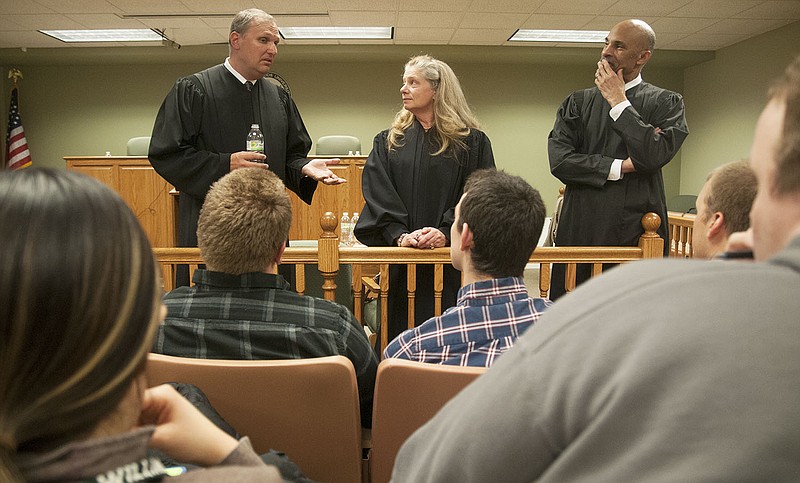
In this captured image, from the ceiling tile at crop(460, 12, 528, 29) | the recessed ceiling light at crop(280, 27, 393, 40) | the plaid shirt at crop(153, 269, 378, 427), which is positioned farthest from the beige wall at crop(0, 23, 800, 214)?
the plaid shirt at crop(153, 269, 378, 427)

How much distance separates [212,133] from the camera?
9.44 ft

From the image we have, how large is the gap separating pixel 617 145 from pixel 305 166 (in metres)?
1.46

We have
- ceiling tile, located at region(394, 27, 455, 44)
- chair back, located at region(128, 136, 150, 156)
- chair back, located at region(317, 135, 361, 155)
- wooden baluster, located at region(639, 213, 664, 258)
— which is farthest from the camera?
chair back, located at region(317, 135, 361, 155)

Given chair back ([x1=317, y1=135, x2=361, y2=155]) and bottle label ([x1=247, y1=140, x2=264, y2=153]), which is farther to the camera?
chair back ([x1=317, y1=135, x2=361, y2=155])

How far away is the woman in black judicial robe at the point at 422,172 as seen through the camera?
8.86 feet

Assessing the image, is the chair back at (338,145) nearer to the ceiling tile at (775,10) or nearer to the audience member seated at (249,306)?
the ceiling tile at (775,10)

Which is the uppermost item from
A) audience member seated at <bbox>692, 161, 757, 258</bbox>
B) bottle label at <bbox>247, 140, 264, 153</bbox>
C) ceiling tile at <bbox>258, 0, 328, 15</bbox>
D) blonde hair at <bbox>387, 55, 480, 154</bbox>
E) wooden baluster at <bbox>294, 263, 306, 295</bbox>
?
ceiling tile at <bbox>258, 0, 328, 15</bbox>

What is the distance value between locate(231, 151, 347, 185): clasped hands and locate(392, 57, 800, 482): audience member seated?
212 centimetres

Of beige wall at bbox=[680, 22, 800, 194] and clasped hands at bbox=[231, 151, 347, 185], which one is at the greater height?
beige wall at bbox=[680, 22, 800, 194]

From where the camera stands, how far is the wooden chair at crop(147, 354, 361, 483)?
4.10 ft

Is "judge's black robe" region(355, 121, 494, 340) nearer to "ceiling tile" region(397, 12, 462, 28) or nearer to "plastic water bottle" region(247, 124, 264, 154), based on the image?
"plastic water bottle" region(247, 124, 264, 154)

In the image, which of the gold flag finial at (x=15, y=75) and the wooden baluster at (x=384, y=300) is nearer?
the wooden baluster at (x=384, y=300)

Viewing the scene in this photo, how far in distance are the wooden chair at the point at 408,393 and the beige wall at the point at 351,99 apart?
8077 millimetres

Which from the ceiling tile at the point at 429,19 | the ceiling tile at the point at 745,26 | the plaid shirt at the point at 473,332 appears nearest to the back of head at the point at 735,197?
the plaid shirt at the point at 473,332
